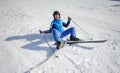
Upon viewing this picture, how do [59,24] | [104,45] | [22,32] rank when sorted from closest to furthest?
[104,45] → [59,24] → [22,32]

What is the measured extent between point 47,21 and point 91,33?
3643 millimetres

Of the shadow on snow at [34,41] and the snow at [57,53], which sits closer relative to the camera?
the snow at [57,53]

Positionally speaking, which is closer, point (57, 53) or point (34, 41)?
point (57, 53)

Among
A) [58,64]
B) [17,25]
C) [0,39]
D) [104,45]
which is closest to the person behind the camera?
[58,64]

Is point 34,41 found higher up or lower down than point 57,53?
lower down

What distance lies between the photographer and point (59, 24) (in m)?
6.95

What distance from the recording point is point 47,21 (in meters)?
10.5

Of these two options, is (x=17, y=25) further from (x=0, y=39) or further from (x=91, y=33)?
(x=91, y=33)

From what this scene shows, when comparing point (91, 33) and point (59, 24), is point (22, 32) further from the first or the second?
point (91, 33)

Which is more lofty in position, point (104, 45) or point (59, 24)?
point (59, 24)

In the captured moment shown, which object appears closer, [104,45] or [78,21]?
[104,45]

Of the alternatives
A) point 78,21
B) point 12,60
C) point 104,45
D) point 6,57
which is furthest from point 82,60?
point 78,21

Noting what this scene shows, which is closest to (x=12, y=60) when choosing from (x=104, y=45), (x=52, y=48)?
(x=52, y=48)

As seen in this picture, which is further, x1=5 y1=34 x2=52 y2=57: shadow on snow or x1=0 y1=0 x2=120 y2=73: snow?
x1=5 y1=34 x2=52 y2=57: shadow on snow
